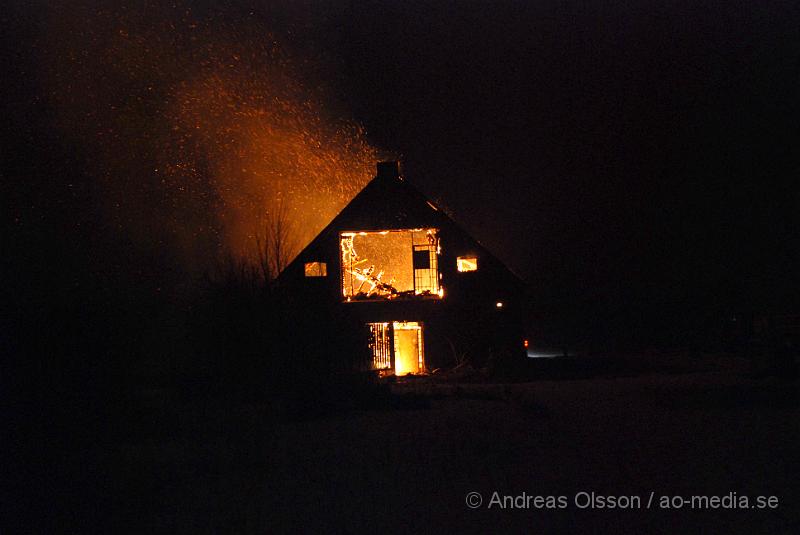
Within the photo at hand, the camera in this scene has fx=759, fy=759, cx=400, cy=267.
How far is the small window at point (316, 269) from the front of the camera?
2484 centimetres

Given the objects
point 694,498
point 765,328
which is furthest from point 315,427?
point 765,328

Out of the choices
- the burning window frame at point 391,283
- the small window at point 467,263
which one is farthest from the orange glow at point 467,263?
the burning window frame at point 391,283

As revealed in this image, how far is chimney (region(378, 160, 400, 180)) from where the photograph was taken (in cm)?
2517

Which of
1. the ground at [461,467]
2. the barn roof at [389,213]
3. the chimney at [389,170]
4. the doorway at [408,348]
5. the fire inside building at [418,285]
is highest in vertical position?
the chimney at [389,170]

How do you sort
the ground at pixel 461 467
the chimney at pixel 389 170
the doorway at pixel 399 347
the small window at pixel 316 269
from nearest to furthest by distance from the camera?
the ground at pixel 461 467
the doorway at pixel 399 347
the small window at pixel 316 269
the chimney at pixel 389 170

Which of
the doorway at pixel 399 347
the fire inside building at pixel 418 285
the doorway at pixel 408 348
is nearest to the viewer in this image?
the fire inside building at pixel 418 285

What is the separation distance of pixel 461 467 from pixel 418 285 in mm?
17359

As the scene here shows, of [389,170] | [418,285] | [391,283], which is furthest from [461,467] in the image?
[389,170]

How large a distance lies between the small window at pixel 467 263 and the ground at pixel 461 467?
41.0 ft

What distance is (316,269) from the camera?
24.9 m

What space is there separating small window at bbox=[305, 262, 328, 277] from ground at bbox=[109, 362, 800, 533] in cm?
1286

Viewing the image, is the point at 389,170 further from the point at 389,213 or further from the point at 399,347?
the point at 399,347

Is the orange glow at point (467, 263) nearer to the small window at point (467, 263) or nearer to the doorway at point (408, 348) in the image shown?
the small window at point (467, 263)

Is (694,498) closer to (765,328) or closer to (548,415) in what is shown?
(548,415)
